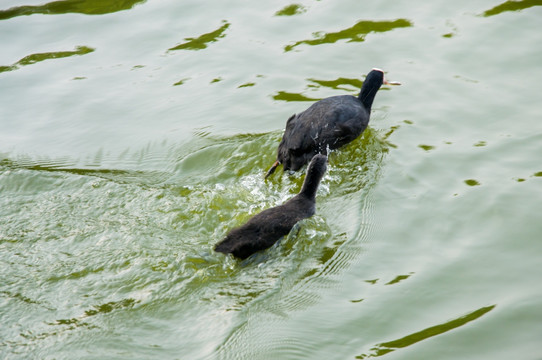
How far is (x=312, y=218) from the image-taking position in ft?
17.2

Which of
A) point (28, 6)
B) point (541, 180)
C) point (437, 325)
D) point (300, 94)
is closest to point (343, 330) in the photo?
point (437, 325)

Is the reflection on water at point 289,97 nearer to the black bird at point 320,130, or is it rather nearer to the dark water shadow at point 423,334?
the black bird at point 320,130

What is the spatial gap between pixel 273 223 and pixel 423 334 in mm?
1511

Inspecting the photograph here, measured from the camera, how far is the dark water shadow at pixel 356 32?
26.6 ft

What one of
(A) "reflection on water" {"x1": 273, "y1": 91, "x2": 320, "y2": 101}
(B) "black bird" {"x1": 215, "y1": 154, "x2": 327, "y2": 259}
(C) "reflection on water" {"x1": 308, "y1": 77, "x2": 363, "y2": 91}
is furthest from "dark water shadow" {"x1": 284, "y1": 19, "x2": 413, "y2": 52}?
(B) "black bird" {"x1": 215, "y1": 154, "x2": 327, "y2": 259}

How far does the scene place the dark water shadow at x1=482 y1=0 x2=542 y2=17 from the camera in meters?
8.18

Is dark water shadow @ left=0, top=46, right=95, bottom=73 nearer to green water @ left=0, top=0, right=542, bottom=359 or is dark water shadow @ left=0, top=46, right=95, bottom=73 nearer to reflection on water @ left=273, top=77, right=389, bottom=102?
green water @ left=0, top=0, right=542, bottom=359

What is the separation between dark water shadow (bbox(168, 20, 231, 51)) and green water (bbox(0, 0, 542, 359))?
46 mm

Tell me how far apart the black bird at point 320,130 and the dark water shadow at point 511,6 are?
3026mm

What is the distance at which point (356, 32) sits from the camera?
8242 millimetres

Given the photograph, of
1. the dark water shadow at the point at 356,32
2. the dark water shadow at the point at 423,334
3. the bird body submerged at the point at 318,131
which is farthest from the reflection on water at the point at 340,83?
the dark water shadow at the point at 423,334

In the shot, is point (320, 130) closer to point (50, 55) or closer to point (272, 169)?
point (272, 169)

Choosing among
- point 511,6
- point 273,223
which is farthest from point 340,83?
point 273,223

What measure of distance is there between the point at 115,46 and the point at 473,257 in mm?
5747
